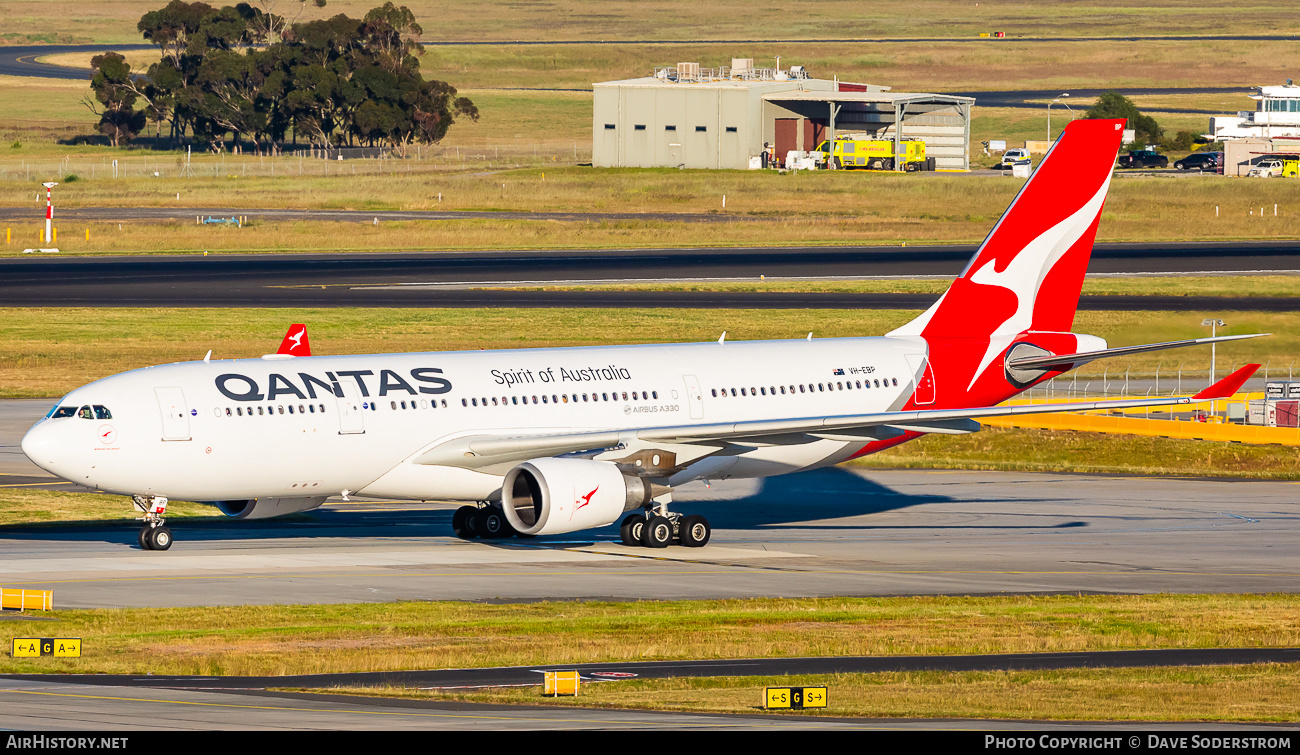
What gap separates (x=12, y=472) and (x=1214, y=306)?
56573mm

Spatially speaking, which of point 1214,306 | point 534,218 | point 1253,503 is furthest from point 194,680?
point 534,218

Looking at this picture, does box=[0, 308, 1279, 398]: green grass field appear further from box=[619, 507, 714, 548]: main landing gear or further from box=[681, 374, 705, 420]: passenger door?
box=[619, 507, 714, 548]: main landing gear

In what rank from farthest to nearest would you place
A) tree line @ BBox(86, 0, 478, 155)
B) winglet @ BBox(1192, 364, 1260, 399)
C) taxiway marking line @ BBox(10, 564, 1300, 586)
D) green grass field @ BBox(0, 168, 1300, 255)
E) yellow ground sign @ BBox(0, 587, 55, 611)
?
tree line @ BBox(86, 0, 478, 155), green grass field @ BBox(0, 168, 1300, 255), winglet @ BBox(1192, 364, 1260, 399), taxiway marking line @ BBox(10, 564, 1300, 586), yellow ground sign @ BBox(0, 587, 55, 611)

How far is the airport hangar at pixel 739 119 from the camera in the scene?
6860 inches

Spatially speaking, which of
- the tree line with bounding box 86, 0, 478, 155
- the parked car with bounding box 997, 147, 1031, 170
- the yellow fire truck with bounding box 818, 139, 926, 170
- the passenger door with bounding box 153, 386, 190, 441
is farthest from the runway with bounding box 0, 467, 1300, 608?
the tree line with bounding box 86, 0, 478, 155

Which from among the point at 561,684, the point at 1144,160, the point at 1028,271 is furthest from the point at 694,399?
the point at 1144,160

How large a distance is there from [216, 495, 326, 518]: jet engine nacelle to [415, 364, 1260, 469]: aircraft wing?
324 cm

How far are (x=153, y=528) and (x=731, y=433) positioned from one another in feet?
43.6

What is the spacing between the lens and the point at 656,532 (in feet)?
133

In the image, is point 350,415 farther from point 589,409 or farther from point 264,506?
point 589,409

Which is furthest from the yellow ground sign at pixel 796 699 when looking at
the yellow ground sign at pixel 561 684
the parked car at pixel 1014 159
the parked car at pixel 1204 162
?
the parked car at pixel 1204 162

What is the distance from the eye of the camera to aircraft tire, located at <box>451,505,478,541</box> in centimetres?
4206

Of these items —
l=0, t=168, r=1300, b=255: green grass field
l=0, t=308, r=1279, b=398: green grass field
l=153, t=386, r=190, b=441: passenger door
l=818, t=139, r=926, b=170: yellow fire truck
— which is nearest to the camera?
l=153, t=386, r=190, b=441: passenger door

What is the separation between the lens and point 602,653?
1102 inches
